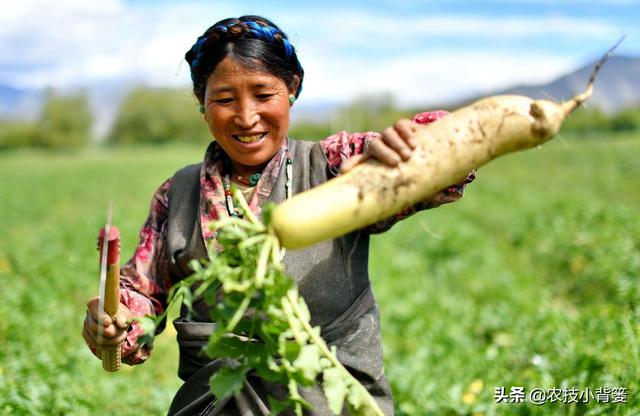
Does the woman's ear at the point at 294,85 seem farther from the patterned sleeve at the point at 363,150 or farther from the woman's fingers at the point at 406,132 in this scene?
the woman's fingers at the point at 406,132

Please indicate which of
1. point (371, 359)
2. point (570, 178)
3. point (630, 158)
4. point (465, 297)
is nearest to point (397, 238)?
point (465, 297)

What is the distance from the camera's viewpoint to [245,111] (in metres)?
2.12

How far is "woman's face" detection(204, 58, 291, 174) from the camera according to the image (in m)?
2.13

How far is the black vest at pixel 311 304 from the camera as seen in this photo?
212 centimetres

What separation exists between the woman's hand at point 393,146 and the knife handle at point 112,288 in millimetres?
652

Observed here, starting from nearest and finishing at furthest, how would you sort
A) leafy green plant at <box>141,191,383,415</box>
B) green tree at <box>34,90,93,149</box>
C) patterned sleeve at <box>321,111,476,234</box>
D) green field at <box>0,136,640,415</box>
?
leafy green plant at <box>141,191,383,415</box>
patterned sleeve at <box>321,111,476,234</box>
green field at <box>0,136,640,415</box>
green tree at <box>34,90,93,149</box>

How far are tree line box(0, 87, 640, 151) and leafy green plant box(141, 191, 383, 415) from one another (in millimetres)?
61270

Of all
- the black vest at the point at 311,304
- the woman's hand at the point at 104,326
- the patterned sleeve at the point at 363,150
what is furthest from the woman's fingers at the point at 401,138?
the woman's hand at the point at 104,326

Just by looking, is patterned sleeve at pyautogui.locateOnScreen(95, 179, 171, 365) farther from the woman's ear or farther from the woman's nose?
the woman's ear

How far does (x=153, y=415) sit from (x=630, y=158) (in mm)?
19413

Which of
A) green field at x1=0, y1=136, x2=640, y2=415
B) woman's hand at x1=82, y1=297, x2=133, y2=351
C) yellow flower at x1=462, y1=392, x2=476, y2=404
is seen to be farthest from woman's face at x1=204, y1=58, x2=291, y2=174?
yellow flower at x1=462, y1=392, x2=476, y2=404

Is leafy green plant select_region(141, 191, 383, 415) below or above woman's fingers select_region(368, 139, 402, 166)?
below

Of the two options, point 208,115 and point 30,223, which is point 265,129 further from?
point 30,223

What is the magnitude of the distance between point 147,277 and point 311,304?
556 mm
